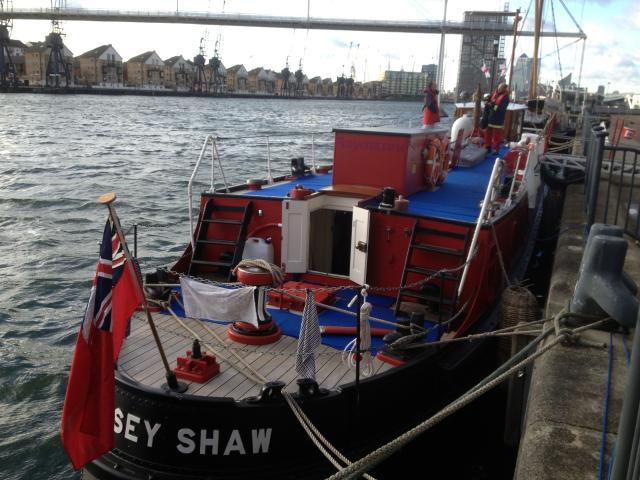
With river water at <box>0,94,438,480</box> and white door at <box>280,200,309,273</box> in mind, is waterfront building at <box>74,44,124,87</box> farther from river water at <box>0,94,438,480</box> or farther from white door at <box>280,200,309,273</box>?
white door at <box>280,200,309,273</box>

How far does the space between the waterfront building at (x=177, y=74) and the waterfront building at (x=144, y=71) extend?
3896 mm

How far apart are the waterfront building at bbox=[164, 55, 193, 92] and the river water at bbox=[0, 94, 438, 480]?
126930 millimetres

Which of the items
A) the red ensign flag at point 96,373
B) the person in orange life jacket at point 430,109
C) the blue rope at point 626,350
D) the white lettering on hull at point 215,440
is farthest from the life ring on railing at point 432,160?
the red ensign flag at point 96,373

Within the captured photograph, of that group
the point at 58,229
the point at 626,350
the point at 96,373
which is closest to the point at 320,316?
the point at 96,373

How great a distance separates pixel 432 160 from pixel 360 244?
2889 mm

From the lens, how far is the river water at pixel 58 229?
9.37 m

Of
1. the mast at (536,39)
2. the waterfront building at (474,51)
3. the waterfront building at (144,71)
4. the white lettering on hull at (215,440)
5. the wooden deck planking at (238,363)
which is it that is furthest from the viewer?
the waterfront building at (144,71)

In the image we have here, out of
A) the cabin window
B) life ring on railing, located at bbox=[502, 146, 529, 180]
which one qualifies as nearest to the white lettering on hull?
the cabin window

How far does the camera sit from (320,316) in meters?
8.40

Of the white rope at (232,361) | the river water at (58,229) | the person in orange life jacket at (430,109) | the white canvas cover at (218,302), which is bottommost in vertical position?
the river water at (58,229)

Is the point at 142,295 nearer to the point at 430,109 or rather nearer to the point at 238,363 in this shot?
the point at 238,363

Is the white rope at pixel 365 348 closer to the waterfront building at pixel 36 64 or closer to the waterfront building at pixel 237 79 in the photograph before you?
the waterfront building at pixel 36 64

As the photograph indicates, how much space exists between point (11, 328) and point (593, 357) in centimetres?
1121

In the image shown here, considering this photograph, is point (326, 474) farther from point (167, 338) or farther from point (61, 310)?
point (61, 310)
